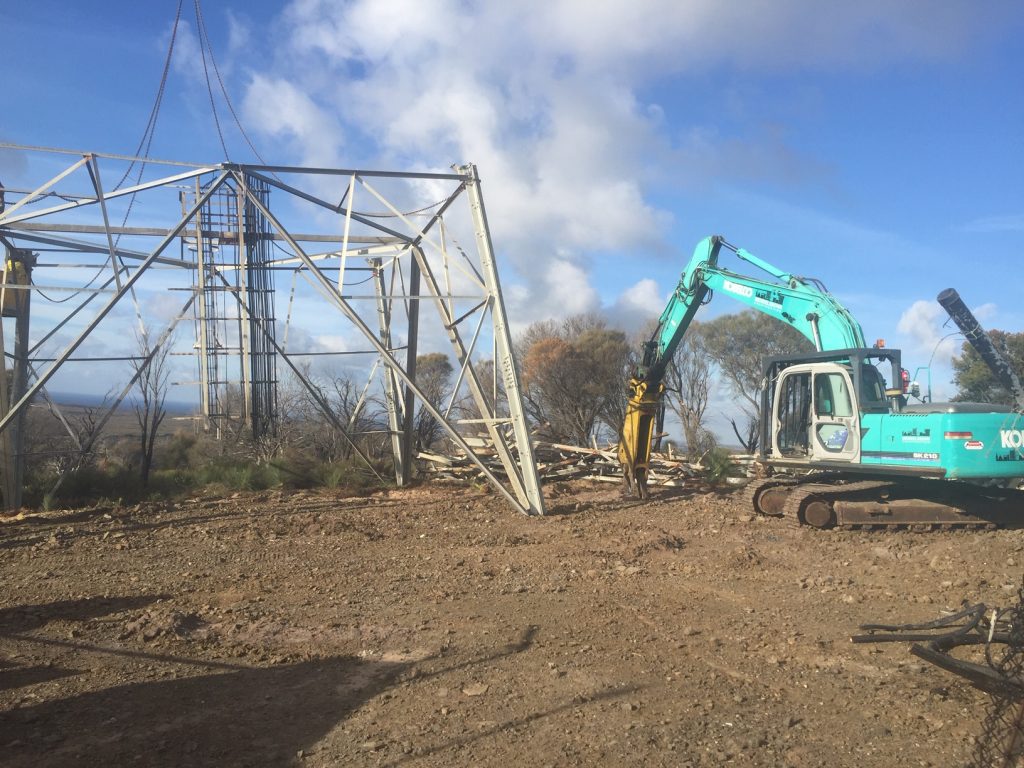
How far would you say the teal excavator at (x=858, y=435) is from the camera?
1085cm

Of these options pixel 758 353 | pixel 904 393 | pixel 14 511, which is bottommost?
pixel 14 511

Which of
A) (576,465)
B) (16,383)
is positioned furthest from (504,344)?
(16,383)

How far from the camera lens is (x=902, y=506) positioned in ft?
39.4

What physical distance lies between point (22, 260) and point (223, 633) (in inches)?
383

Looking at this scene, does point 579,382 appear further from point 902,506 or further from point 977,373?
point 902,506

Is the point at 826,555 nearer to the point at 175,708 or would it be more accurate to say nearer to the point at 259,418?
the point at 175,708

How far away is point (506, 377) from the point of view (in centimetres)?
1342

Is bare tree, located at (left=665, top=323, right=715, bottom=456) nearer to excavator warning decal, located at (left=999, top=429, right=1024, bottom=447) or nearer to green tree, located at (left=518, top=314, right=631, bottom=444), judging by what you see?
green tree, located at (left=518, top=314, right=631, bottom=444)

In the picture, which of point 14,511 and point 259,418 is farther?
point 259,418

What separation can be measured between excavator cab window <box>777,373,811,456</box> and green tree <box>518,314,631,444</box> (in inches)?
573

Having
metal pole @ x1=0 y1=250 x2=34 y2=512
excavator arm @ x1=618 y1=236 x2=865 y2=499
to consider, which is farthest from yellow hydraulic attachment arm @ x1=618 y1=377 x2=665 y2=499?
metal pole @ x1=0 y1=250 x2=34 y2=512

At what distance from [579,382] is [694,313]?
13930mm

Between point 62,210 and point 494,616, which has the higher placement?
point 62,210

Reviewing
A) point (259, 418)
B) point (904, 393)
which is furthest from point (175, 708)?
point (259, 418)
